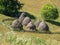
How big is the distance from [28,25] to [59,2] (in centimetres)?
3204

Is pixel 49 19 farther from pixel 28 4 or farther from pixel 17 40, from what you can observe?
pixel 17 40

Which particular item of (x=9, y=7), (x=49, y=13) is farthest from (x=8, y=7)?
(x=49, y=13)

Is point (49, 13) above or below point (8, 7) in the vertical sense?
below

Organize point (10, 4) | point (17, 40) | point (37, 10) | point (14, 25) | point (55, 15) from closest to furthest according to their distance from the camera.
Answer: point (17, 40), point (14, 25), point (10, 4), point (55, 15), point (37, 10)

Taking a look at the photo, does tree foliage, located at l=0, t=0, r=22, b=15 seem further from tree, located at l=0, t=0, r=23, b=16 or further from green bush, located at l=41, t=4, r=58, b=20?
green bush, located at l=41, t=4, r=58, b=20

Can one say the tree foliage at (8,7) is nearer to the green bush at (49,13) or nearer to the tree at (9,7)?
the tree at (9,7)

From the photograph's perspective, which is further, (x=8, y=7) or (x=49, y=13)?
(x=49, y=13)

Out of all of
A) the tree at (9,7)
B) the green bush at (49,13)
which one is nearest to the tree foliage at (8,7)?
the tree at (9,7)

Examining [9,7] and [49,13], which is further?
[49,13]

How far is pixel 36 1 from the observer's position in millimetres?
65250

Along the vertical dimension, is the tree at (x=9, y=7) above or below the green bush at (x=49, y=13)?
above

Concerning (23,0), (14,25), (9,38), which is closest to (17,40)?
(9,38)

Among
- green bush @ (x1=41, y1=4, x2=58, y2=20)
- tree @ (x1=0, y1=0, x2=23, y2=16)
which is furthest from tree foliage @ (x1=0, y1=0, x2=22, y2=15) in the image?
green bush @ (x1=41, y1=4, x2=58, y2=20)

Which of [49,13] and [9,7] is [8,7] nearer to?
[9,7]
